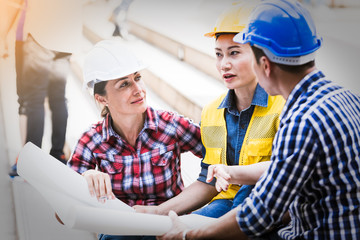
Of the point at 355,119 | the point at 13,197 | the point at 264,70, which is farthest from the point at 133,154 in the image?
the point at 13,197

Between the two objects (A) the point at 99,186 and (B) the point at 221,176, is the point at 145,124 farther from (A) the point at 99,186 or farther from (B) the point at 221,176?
(B) the point at 221,176

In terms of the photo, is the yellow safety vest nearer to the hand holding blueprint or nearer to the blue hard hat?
the hand holding blueprint

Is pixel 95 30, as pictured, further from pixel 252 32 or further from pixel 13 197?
pixel 252 32

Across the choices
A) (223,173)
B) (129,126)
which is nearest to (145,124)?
(129,126)

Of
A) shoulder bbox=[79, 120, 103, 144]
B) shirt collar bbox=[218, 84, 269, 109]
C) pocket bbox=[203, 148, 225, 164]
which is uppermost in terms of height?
shirt collar bbox=[218, 84, 269, 109]

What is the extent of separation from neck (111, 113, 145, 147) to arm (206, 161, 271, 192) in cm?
45

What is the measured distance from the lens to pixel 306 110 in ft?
3.81

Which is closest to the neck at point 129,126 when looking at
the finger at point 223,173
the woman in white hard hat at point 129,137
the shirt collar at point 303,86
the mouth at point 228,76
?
the woman in white hard hat at point 129,137

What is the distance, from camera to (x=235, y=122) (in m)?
1.71

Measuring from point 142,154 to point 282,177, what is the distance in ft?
2.54

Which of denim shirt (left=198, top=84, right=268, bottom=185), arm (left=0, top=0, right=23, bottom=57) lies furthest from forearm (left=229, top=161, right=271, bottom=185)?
arm (left=0, top=0, right=23, bottom=57)

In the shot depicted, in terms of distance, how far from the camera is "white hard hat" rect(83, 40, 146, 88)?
1.74 meters

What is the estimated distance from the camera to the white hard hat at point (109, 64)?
1.74m

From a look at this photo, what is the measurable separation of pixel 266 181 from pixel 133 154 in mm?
744
